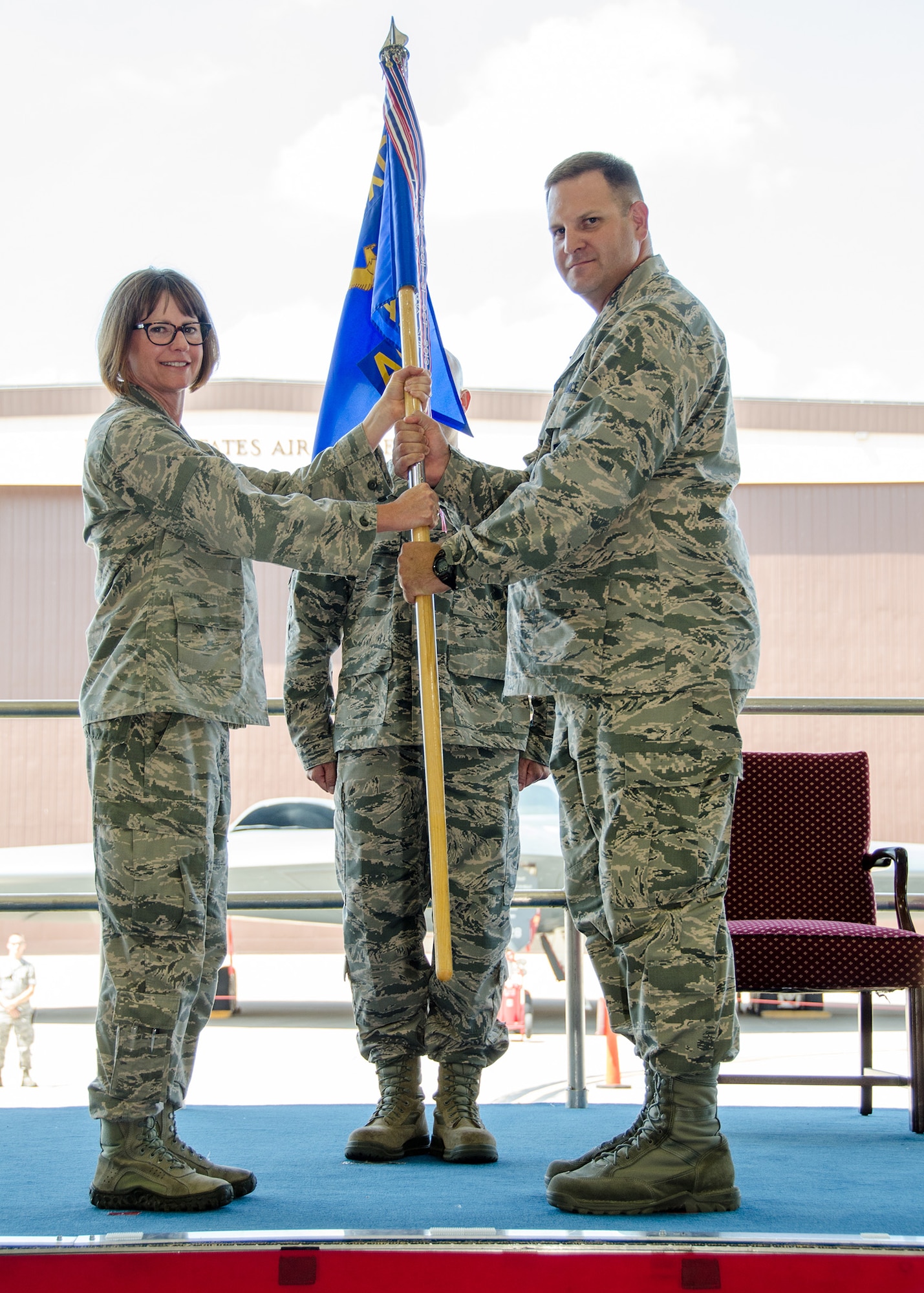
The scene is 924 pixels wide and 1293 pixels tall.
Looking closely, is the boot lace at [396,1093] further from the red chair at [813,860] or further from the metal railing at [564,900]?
the red chair at [813,860]

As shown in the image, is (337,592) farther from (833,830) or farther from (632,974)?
(833,830)

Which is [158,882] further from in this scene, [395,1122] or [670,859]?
[670,859]

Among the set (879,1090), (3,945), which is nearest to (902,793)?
(879,1090)

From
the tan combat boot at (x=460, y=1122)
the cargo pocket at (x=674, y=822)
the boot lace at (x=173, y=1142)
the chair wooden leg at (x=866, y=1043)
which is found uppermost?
the cargo pocket at (x=674, y=822)

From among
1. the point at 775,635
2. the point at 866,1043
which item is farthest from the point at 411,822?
the point at 775,635

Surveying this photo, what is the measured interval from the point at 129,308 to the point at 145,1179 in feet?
4.55

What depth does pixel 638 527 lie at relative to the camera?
1842 mm

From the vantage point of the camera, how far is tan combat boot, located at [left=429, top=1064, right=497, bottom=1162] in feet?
6.52

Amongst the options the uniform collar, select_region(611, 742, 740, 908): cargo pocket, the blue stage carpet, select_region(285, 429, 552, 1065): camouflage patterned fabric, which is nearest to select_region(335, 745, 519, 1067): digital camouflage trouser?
select_region(285, 429, 552, 1065): camouflage patterned fabric

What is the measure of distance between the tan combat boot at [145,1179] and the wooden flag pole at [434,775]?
0.49m

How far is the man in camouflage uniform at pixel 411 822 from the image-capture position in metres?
2.11

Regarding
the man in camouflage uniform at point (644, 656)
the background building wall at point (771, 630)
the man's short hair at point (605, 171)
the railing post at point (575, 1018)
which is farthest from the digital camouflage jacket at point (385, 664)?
the background building wall at point (771, 630)

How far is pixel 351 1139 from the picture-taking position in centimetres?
203

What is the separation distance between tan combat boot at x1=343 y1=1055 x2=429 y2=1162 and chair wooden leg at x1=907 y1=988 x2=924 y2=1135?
1.12 meters
